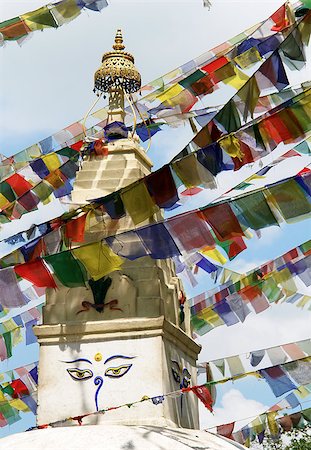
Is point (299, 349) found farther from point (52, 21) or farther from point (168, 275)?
point (52, 21)

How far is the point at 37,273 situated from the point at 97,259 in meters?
0.64

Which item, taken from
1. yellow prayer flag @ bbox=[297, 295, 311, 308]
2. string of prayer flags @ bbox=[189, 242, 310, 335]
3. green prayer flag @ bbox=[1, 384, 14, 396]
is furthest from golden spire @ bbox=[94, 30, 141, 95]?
green prayer flag @ bbox=[1, 384, 14, 396]

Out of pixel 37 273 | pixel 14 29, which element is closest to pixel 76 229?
pixel 37 273

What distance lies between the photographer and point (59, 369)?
10844 millimetres

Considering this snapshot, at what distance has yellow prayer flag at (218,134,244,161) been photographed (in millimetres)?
9109

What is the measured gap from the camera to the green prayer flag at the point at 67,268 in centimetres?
962

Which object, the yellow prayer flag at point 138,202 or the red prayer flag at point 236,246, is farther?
the red prayer flag at point 236,246

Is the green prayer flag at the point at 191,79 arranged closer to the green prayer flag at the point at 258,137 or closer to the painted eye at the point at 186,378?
the green prayer flag at the point at 258,137

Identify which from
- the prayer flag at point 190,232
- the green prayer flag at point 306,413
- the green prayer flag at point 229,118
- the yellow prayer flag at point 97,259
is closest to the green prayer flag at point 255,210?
the prayer flag at point 190,232

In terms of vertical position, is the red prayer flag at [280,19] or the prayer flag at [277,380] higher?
the red prayer flag at [280,19]

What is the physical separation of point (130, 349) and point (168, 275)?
3.86 feet

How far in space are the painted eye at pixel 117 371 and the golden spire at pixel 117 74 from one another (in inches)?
158

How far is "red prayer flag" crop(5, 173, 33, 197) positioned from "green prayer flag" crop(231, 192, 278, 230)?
436 centimetres

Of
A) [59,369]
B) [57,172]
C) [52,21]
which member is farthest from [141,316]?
[52,21]
